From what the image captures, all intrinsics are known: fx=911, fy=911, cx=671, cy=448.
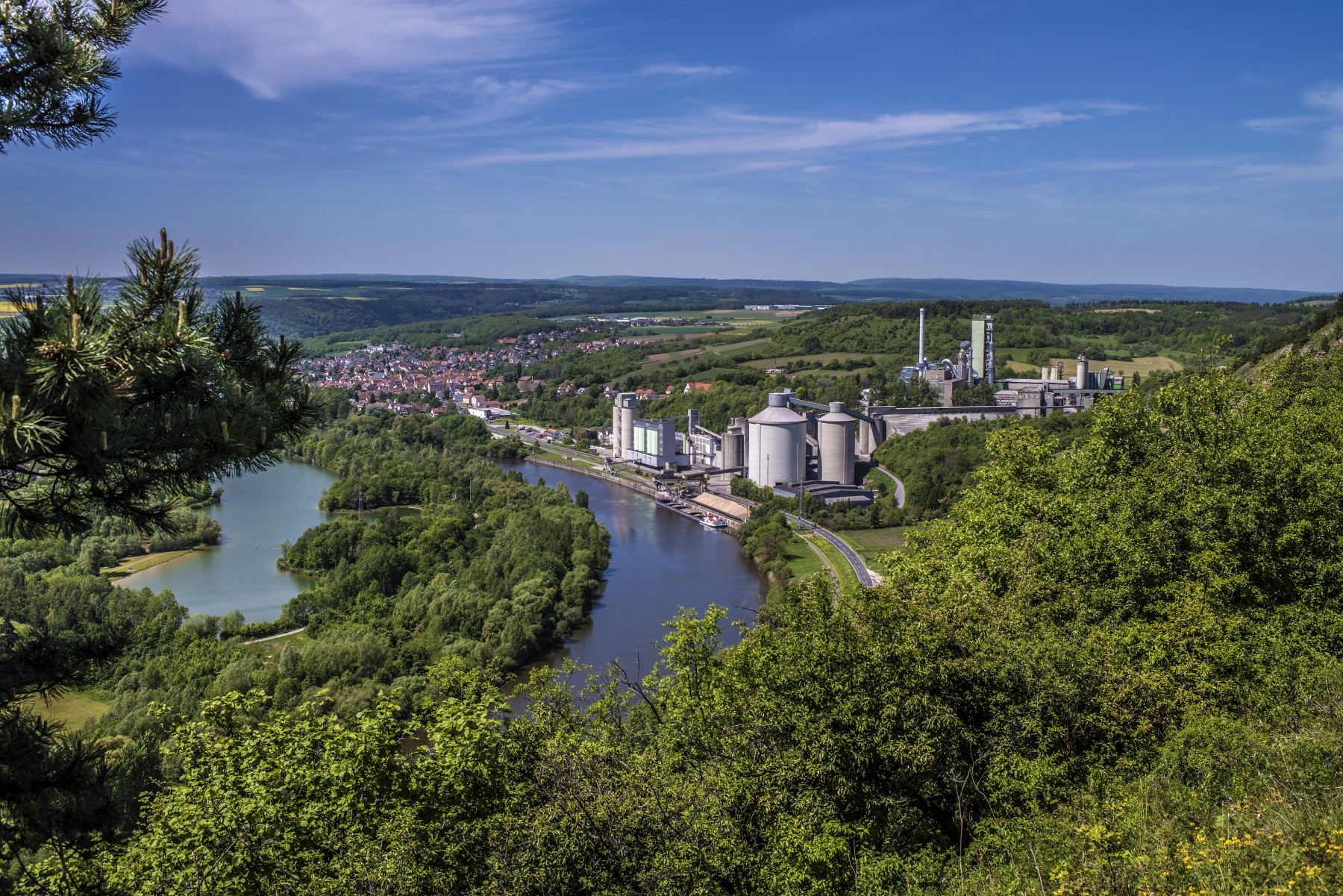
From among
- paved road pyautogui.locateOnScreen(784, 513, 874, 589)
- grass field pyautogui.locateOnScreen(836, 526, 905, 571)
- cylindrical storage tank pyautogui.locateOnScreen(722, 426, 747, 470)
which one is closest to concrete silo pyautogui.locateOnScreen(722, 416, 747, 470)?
cylindrical storage tank pyautogui.locateOnScreen(722, 426, 747, 470)

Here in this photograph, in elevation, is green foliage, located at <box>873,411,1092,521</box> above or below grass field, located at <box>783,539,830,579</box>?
above

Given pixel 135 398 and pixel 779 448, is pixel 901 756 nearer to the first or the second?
pixel 135 398

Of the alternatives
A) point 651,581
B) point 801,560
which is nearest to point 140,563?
point 651,581

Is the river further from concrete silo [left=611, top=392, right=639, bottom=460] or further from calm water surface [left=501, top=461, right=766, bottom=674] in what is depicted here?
Result: concrete silo [left=611, top=392, right=639, bottom=460]

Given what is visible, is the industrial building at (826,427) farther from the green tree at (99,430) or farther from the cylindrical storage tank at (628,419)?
the green tree at (99,430)

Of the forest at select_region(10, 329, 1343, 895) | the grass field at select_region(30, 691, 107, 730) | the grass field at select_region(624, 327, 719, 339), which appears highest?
the grass field at select_region(624, 327, 719, 339)

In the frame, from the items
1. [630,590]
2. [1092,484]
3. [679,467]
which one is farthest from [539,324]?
[1092,484]

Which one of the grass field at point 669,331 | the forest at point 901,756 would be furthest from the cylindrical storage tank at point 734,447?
the grass field at point 669,331
